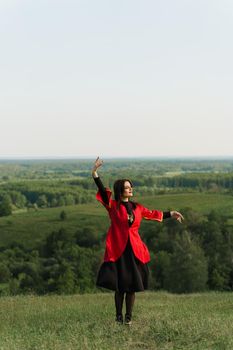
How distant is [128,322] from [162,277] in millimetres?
54163

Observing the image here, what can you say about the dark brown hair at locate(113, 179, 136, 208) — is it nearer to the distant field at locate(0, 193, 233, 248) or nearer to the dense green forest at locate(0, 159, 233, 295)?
the dense green forest at locate(0, 159, 233, 295)

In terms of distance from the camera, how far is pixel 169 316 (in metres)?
10.8

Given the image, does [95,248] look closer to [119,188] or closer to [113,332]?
[119,188]

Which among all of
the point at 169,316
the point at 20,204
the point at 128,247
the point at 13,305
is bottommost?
the point at 20,204

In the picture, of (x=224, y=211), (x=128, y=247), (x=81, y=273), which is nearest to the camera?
(x=128, y=247)

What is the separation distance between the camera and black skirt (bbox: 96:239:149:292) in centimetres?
944

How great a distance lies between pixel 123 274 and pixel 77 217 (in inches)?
4415

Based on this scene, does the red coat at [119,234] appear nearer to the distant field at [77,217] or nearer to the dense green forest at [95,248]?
the dense green forest at [95,248]

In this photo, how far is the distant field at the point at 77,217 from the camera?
105875 mm

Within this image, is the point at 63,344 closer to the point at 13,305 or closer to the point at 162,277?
the point at 13,305

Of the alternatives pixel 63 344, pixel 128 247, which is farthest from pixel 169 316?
pixel 63 344

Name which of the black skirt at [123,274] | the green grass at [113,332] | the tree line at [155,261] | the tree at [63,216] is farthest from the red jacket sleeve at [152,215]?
the tree at [63,216]

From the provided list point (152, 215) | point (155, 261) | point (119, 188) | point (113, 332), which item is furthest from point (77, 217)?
point (113, 332)

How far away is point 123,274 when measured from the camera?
9.47m
